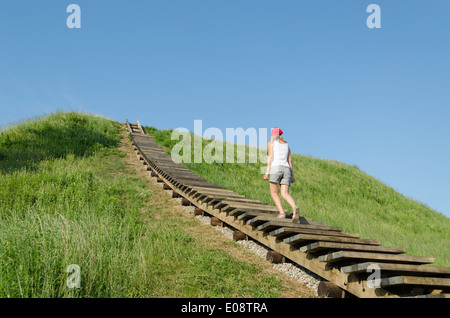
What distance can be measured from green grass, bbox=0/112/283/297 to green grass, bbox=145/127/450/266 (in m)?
5.09

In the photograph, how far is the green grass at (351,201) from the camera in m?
10.1

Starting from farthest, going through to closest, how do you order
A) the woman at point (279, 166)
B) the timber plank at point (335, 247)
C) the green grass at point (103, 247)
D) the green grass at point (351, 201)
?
the green grass at point (351, 201), the woman at point (279, 166), the timber plank at point (335, 247), the green grass at point (103, 247)

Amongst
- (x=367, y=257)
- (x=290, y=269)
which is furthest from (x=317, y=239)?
(x=290, y=269)

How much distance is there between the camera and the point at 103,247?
4.83 m

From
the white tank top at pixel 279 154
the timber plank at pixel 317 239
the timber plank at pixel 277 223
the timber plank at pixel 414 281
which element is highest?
the white tank top at pixel 279 154

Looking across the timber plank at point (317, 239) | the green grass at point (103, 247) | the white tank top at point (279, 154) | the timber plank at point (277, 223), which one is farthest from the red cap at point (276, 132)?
the green grass at point (103, 247)

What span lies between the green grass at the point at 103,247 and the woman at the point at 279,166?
1.53m

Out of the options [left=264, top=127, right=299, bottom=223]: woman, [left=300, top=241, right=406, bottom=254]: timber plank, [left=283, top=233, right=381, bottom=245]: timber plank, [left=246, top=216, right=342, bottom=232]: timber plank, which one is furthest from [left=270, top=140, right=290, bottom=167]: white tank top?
[left=300, top=241, right=406, bottom=254]: timber plank

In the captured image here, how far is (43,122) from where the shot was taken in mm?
17703

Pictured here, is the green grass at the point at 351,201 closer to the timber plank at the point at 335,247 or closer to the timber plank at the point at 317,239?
the timber plank at the point at 317,239
